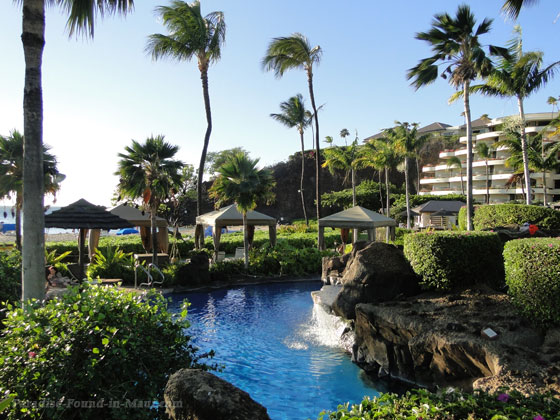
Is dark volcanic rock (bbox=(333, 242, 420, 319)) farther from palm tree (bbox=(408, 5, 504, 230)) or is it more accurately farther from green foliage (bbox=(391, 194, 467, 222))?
green foliage (bbox=(391, 194, 467, 222))

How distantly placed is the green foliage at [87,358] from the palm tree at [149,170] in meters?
12.1

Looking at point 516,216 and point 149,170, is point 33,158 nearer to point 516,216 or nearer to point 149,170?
point 149,170

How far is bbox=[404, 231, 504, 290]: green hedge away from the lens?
839 centimetres

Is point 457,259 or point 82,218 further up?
point 82,218

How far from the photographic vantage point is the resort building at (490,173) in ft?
175

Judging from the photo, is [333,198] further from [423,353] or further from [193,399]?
[193,399]

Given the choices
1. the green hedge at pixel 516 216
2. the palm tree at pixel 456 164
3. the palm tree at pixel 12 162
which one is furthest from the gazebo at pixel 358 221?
the palm tree at pixel 456 164

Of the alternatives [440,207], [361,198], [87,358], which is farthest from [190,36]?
[361,198]

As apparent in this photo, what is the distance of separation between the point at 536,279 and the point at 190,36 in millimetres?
22393

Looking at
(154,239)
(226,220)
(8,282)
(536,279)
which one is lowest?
(536,279)

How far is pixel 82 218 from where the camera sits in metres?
13.6

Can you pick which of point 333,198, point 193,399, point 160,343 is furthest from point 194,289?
point 333,198

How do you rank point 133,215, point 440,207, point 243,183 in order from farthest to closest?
point 440,207, point 133,215, point 243,183

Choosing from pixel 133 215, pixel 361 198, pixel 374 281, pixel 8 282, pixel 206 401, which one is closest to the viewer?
pixel 206 401
